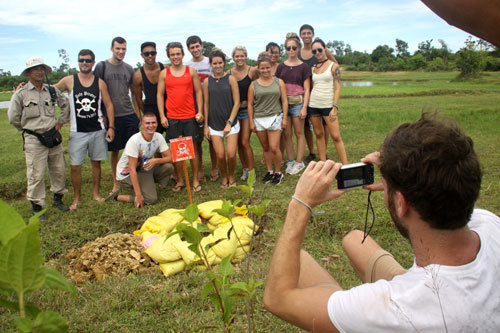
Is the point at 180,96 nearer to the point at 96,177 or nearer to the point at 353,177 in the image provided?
the point at 96,177

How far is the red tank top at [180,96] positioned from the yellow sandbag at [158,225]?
1811mm

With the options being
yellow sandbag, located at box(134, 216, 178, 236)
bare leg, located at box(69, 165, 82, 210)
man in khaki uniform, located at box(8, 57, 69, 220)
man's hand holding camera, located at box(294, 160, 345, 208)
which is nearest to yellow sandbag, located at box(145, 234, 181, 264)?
yellow sandbag, located at box(134, 216, 178, 236)

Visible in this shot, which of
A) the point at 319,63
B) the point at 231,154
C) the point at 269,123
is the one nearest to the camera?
the point at 231,154

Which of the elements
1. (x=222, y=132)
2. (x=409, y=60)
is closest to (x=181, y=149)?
(x=222, y=132)

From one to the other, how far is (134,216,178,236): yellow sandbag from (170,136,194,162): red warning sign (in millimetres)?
788

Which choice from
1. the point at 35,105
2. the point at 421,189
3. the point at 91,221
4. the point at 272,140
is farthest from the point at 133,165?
the point at 421,189

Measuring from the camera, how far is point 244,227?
13.1 feet

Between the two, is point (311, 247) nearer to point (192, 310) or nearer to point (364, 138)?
point (192, 310)

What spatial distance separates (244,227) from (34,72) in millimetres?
3099

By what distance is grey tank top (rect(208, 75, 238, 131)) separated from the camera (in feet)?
19.0

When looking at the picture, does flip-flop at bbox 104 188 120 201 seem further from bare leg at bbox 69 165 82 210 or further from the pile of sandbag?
the pile of sandbag

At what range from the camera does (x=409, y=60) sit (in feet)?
205

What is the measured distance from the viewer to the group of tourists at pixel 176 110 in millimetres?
5254

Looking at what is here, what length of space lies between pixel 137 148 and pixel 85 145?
0.70 meters
